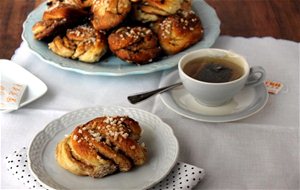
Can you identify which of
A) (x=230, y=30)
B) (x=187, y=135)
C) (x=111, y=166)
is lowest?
(x=230, y=30)

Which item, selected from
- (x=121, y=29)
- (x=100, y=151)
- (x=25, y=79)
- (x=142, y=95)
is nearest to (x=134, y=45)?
(x=121, y=29)

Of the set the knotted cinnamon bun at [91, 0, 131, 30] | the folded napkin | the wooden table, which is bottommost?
the wooden table

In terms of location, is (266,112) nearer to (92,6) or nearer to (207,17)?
(207,17)

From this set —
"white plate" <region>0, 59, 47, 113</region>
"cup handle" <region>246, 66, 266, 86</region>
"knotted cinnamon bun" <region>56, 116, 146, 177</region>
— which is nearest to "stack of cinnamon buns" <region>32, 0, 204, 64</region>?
"white plate" <region>0, 59, 47, 113</region>

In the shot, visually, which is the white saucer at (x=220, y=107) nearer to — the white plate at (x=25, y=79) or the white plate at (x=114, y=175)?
the white plate at (x=114, y=175)

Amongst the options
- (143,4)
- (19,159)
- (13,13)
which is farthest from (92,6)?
(19,159)

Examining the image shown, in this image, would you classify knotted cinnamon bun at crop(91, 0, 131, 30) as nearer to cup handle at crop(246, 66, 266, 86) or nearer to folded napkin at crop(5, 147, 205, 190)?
cup handle at crop(246, 66, 266, 86)

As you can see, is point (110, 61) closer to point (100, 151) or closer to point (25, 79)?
point (25, 79)
